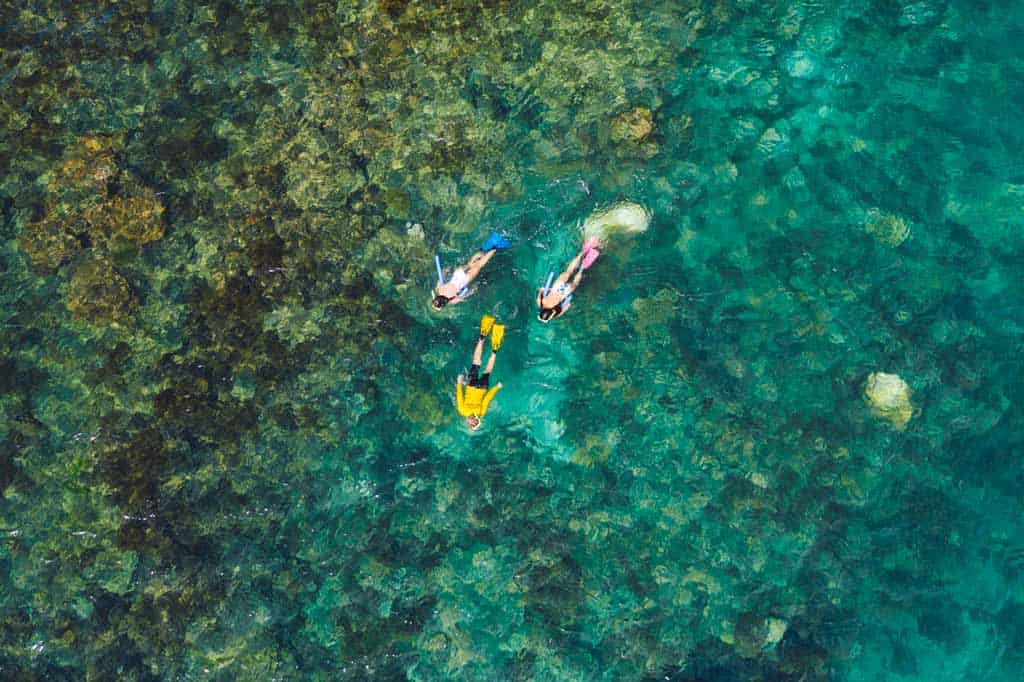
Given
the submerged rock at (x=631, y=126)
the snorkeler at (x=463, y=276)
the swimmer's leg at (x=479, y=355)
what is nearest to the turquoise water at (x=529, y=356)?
the submerged rock at (x=631, y=126)

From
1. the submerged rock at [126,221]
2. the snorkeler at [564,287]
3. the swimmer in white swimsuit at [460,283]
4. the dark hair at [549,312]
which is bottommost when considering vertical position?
the dark hair at [549,312]

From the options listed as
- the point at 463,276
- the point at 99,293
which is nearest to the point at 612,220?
the point at 463,276

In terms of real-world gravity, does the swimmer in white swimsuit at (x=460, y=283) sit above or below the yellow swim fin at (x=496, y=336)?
above

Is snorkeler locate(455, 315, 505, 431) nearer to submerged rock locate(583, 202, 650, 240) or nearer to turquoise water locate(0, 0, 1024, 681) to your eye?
turquoise water locate(0, 0, 1024, 681)

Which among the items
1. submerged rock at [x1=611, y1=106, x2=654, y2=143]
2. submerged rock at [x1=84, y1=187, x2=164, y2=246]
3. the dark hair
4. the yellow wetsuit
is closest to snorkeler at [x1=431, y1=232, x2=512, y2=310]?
the dark hair

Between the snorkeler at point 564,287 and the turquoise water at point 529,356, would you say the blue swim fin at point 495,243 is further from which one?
the snorkeler at point 564,287

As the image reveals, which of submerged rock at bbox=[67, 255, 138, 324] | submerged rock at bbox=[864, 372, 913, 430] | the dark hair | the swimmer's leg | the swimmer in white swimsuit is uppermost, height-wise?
submerged rock at bbox=[67, 255, 138, 324]

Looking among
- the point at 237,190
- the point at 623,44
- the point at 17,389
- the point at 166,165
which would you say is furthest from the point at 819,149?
the point at 17,389

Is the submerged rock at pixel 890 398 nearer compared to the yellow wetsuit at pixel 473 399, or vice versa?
the yellow wetsuit at pixel 473 399
